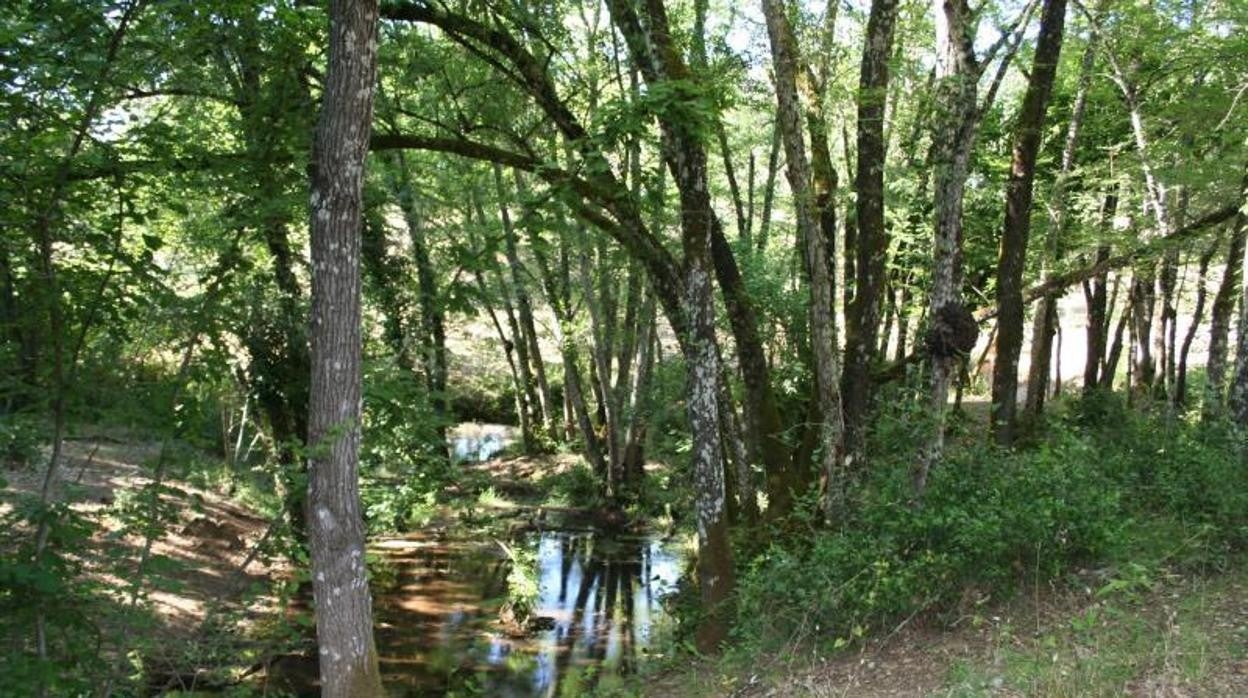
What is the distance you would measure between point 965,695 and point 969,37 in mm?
5759

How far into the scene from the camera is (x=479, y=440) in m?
30.2

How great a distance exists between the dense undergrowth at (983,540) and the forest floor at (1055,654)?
18 centimetres

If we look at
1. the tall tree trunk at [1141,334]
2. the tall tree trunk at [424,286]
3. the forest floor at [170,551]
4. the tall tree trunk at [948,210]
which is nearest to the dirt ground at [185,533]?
the forest floor at [170,551]

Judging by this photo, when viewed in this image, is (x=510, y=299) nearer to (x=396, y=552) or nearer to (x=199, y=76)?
(x=396, y=552)

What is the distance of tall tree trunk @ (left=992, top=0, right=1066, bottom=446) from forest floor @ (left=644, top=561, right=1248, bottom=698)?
4421 millimetres

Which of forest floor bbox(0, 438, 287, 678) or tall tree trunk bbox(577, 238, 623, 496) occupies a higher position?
tall tree trunk bbox(577, 238, 623, 496)

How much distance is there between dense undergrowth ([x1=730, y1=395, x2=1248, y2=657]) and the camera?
6820mm

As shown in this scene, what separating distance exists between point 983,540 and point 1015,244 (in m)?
5.62

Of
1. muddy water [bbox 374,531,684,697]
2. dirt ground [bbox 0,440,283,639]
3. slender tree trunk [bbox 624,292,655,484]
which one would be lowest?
muddy water [bbox 374,531,684,697]

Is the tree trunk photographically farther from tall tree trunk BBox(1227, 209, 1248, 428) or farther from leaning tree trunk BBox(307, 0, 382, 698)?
leaning tree trunk BBox(307, 0, 382, 698)

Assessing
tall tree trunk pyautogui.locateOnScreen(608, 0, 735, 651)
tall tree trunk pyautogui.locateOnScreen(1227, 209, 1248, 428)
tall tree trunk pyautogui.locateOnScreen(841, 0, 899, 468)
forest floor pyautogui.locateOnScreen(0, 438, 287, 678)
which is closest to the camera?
forest floor pyautogui.locateOnScreen(0, 438, 287, 678)

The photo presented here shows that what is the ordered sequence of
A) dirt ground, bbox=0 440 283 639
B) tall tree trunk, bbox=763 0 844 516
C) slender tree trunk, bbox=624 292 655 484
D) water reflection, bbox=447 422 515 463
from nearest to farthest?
tall tree trunk, bbox=763 0 844 516 < dirt ground, bbox=0 440 283 639 < slender tree trunk, bbox=624 292 655 484 < water reflection, bbox=447 422 515 463

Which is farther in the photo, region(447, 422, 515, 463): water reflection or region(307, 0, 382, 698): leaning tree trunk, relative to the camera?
region(447, 422, 515, 463): water reflection

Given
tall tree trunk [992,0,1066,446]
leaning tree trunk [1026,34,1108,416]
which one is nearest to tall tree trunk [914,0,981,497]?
tall tree trunk [992,0,1066,446]
